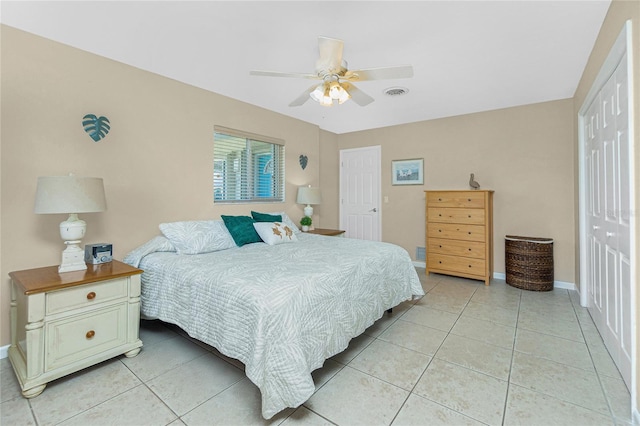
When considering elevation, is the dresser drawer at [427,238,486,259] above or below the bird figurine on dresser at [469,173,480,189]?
below

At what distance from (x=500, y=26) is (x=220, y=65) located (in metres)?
2.31

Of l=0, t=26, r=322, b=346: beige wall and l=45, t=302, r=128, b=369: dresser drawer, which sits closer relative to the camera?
l=45, t=302, r=128, b=369: dresser drawer

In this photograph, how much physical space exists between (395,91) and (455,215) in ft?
6.02

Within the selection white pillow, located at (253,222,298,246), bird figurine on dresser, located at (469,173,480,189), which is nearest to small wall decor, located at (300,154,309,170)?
white pillow, located at (253,222,298,246)

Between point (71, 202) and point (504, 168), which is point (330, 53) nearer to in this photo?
point (71, 202)

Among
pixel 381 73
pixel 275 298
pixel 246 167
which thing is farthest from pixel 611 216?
pixel 246 167

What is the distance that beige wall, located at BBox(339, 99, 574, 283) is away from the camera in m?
3.60

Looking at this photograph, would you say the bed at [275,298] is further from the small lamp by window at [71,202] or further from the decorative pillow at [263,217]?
the decorative pillow at [263,217]

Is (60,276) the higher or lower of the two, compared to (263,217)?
lower

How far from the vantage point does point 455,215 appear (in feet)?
12.9

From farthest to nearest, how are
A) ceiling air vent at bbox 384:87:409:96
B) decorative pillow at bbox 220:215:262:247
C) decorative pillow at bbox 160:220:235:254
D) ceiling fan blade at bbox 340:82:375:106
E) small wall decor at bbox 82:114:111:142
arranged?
1. ceiling air vent at bbox 384:87:409:96
2. decorative pillow at bbox 220:215:262:247
3. decorative pillow at bbox 160:220:235:254
4. small wall decor at bbox 82:114:111:142
5. ceiling fan blade at bbox 340:82:375:106

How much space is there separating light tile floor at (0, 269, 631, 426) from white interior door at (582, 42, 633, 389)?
0.72 feet

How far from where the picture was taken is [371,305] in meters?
2.22

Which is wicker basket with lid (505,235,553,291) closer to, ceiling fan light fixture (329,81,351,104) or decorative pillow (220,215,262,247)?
ceiling fan light fixture (329,81,351,104)
